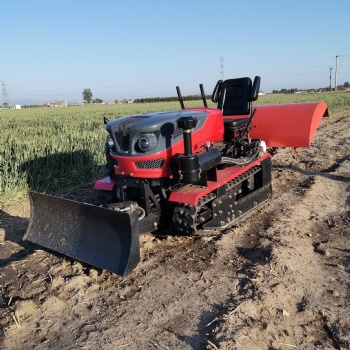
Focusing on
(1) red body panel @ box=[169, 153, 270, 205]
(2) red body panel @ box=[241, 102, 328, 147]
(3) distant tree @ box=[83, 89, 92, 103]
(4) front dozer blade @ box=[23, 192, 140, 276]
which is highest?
(2) red body panel @ box=[241, 102, 328, 147]

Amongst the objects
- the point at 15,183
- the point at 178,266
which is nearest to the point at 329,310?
the point at 178,266

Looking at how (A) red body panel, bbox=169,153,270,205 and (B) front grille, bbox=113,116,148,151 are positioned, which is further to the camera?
(B) front grille, bbox=113,116,148,151

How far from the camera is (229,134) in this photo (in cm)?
498

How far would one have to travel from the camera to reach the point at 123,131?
397cm

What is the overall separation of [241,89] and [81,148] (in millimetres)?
3673

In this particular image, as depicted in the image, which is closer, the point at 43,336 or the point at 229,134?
the point at 43,336

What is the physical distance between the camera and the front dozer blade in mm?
3367

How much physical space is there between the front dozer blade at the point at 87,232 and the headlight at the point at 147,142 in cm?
72

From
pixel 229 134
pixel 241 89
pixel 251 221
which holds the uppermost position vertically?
pixel 241 89

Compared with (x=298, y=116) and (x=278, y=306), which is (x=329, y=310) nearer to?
(x=278, y=306)

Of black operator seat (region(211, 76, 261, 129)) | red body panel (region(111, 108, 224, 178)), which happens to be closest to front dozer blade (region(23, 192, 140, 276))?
red body panel (region(111, 108, 224, 178))

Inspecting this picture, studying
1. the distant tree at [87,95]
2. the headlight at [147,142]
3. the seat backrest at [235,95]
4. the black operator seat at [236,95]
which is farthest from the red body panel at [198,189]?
the distant tree at [87,95]

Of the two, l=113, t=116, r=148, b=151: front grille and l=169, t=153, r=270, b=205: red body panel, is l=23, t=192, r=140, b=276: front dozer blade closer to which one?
l=169, t=153, r=270, b=205: red body panel

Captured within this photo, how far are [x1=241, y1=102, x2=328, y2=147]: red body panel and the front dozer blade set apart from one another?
8.97 ft
